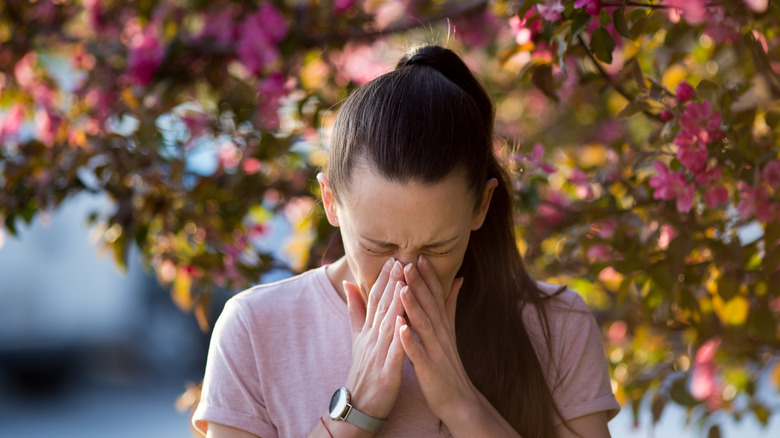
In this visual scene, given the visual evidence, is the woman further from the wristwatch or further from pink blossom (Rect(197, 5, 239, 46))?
pink blossom (Rect(197, 5, 239, 46))

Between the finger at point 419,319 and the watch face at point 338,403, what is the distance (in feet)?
0.58

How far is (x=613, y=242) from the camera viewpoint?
6.52 feet

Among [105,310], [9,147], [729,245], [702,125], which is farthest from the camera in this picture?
[105,310]

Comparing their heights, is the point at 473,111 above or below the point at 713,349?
above

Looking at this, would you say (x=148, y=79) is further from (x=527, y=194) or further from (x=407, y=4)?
(x=527, y=194)

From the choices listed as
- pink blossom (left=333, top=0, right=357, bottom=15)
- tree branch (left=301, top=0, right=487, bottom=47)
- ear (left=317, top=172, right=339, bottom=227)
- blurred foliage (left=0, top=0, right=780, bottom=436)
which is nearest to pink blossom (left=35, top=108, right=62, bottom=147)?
blurred foliage (left=0, top=0, right=780, bottom=436)

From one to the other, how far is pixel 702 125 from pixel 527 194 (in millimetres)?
631

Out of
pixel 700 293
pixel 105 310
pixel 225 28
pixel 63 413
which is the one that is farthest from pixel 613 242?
pixel 105 310

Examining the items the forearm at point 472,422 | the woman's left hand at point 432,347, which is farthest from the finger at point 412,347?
the forearm at point 472,422

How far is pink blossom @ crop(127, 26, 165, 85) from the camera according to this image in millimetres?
2914

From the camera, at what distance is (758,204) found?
1.81m

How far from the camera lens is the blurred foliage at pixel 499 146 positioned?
183 centimetres

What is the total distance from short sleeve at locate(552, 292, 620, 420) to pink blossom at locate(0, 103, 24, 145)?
6.74 feet

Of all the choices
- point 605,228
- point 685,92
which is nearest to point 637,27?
point 685,92
